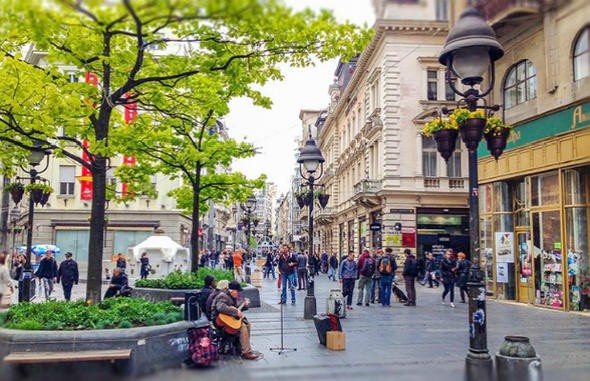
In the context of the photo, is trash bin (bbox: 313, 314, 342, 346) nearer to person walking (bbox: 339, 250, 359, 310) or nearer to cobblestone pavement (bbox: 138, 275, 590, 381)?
cobblestone pavement (bbox: 138, 275, 590, 381)

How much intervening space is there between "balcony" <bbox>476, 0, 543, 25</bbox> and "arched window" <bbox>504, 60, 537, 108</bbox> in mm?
13490

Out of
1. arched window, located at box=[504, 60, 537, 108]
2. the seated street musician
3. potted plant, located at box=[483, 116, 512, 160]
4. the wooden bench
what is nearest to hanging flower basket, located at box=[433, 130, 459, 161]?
potted plant, located at box=[483, 116, 512, 160]

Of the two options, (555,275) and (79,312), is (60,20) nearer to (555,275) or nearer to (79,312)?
(79,312)

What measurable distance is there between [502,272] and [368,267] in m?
4.88

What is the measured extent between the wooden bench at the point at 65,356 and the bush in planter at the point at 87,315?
68 centimetres

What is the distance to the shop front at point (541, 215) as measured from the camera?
50.0 ft

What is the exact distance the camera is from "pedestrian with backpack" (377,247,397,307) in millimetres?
18219

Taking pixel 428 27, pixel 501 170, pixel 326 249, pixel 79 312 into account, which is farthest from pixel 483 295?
pixel 326 249

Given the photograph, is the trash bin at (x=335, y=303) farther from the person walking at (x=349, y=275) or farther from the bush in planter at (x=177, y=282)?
the bush in planter at (x=177, y=282)

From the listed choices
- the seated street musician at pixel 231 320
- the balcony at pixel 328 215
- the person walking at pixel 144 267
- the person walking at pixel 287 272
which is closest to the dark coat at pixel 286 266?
the person walking at pixel 287 272

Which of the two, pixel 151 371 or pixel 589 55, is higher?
pixel 589 55

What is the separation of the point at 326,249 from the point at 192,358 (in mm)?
52770

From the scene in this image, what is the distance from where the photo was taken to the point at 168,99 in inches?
459

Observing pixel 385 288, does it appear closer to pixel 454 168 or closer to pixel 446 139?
pixel 446 139
